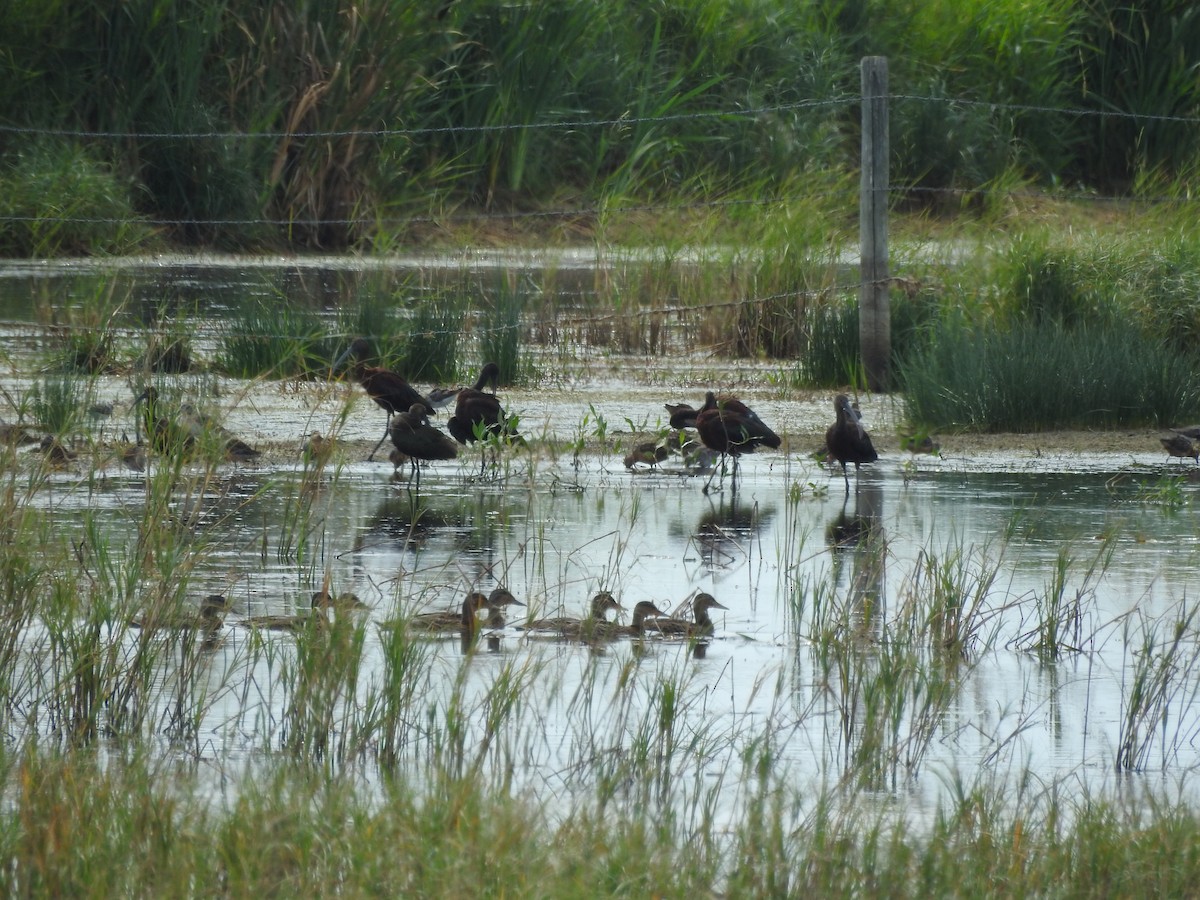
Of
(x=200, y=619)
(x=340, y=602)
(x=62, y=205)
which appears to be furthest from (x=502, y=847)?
(x=62, y=205)

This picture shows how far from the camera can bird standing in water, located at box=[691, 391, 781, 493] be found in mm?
9203

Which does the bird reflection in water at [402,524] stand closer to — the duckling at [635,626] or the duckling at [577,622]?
the duckling at [577,622]

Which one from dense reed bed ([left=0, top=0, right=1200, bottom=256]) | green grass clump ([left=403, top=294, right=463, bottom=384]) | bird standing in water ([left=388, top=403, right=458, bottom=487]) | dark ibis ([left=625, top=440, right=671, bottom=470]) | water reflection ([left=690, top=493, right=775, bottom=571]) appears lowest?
water reflection ([left=690, top=493, right=775, bottom=571])

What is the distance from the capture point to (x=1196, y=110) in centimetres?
2331

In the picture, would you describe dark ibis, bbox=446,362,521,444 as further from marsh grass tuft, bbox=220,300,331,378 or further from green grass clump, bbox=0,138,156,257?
green grass clump, bbox=0,138,156,257

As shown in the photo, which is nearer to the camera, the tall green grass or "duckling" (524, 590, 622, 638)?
"duckling" (524, 590, 622, 638)

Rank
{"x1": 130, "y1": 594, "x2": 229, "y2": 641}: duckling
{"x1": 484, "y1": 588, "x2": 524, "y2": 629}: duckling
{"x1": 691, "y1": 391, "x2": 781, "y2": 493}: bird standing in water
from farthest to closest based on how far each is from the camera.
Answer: {"x1": 691, "y1": 391, "x2": 781, "y2": 493}: bird standing in water → {"x1": 484, "y1": 588, "x2": 524, "y2": 629}: duckling → {"x1": 130, "y1": 594, "x2": 229, "y2": 641}: duckling

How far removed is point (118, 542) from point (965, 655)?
10.2ft

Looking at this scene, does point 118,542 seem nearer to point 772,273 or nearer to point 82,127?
point 772,273

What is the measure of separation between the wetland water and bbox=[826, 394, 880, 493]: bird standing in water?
16cm

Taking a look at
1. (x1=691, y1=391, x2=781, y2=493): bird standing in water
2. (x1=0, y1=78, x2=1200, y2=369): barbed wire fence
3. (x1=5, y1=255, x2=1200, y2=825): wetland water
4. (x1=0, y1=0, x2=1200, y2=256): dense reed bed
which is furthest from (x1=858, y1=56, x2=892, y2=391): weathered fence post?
(x1=0, y1=0, x2=1200, y2=256): dense reed bed

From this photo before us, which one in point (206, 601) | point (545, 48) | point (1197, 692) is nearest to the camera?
point (1197, 692)

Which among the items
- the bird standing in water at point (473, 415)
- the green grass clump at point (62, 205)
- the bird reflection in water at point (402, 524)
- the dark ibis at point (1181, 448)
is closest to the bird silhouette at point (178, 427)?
the bird reflection in water at point (402, 524)

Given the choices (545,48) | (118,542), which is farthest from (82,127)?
(118,542)
